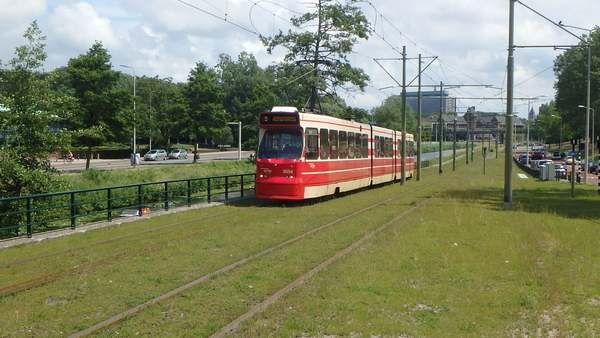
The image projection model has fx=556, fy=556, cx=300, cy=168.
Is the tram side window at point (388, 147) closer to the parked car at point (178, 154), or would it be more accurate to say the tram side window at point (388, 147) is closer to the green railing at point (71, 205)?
the green railing at point (71, 205)

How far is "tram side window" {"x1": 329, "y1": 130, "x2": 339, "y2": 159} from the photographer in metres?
21.3

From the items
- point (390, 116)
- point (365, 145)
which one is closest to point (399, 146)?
point (365, 145)

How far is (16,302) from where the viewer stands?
7609 millimetres

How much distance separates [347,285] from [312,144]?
1168 cm

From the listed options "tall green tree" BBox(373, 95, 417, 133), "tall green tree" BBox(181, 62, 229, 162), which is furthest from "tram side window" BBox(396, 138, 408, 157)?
"tall green tree" BBox(373, 95, 417, 133)

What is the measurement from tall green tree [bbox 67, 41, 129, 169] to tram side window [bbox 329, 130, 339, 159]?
85.8ft

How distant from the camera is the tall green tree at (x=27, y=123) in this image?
17828mm

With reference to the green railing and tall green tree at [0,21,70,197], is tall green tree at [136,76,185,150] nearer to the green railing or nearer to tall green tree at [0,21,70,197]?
the green railing

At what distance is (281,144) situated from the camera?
19406 millimetres

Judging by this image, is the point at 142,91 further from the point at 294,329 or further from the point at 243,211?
the point at 294,329

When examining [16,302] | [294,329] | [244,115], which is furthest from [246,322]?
[244,115]

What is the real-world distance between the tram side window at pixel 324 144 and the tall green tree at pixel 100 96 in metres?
26.7

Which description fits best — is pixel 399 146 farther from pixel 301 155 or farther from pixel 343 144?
pixel 301 155

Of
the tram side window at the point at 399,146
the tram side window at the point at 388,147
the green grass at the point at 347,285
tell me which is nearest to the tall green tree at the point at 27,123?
the green grass at the point at 347,285
